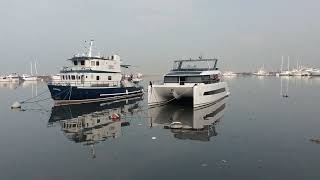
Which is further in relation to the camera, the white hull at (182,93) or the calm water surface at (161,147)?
the white hull at (182,93)

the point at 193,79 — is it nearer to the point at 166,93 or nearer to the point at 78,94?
the point at 166,93

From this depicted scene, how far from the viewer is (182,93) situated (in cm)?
4031

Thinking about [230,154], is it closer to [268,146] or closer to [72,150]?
[268,146]

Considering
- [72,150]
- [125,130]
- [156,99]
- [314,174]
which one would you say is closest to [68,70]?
[156,99]

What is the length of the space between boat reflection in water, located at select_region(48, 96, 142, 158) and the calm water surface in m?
0.07

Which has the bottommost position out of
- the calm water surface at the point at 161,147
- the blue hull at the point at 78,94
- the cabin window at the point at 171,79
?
the calm water surface at the point at 161,147

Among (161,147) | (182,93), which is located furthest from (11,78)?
(161,147)

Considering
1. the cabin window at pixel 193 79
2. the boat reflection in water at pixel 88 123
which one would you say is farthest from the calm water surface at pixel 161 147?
the cabin window at pixel 193 79

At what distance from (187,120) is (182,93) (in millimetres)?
10172

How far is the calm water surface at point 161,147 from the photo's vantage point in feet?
50.8

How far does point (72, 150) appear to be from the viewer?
2002cm

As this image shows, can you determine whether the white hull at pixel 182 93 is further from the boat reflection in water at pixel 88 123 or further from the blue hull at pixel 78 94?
the blue hull at pixel 78 94

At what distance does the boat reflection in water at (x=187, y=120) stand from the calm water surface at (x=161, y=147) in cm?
8

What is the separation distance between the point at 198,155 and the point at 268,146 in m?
4.73
